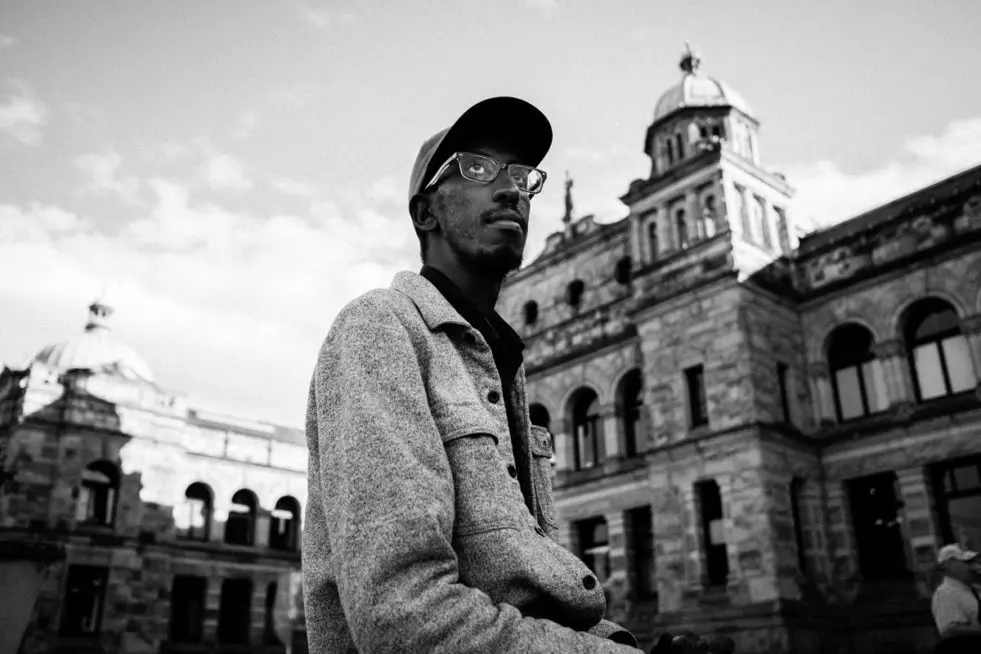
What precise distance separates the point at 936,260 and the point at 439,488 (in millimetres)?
17581

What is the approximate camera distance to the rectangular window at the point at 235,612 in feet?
82.5

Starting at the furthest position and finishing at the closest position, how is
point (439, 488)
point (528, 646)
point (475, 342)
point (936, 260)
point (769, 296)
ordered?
point (769, 296) < point (936, 260) < point (475, 342) < point (439, 488) < point (528, 646)

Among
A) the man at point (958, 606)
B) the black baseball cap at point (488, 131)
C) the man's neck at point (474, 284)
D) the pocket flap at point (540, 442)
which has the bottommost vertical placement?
the man at point (958, 606)

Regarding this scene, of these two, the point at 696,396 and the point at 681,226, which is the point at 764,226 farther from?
the point at 696,396

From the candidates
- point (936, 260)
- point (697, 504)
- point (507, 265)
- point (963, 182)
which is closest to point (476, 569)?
point (507, 265)

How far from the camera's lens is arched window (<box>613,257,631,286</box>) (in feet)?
72.4

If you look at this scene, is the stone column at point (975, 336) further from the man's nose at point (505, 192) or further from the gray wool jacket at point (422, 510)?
the gray wool jacket at point (422, 510)

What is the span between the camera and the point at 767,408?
1686 centimetres

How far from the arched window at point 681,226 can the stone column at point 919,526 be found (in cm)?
705

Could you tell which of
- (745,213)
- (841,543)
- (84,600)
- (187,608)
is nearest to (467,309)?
(841,543)

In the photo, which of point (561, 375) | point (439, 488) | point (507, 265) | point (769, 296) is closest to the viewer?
point (439, 488)

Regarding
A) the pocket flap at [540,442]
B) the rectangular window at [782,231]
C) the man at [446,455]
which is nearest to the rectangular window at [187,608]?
the rectangular window at [782,231]

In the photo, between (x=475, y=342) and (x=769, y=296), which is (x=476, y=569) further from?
(x=769, y=296)

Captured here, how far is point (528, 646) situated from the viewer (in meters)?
1.42
